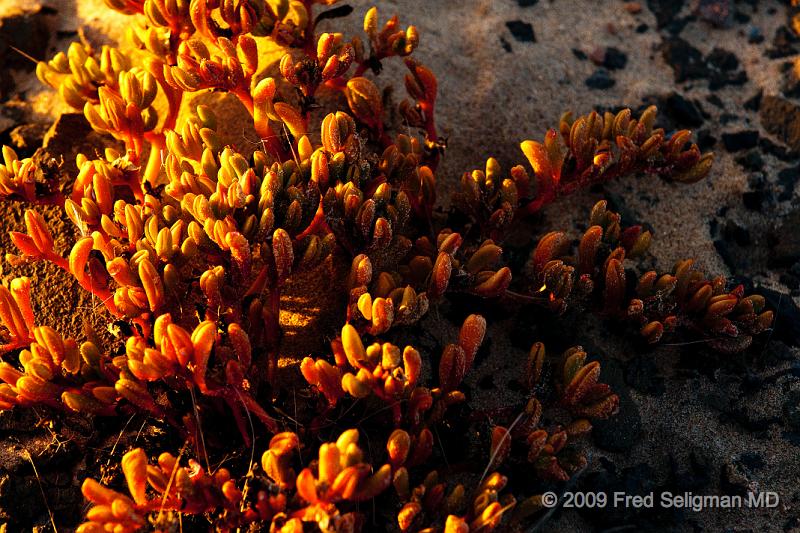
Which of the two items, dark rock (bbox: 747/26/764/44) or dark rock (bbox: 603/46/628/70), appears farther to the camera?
dark rock (bbox: 747/26/764/44)

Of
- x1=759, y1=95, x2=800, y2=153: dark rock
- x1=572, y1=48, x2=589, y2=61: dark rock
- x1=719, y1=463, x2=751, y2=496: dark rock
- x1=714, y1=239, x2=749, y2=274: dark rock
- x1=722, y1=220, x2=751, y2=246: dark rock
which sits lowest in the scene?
x1=719, y1=463, x2=751, y2=496: dark rock

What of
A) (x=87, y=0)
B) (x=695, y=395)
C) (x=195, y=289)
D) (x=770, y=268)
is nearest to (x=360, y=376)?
(x=195, y=289)

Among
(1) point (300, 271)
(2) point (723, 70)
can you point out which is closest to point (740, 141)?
(2) point (723, 70)

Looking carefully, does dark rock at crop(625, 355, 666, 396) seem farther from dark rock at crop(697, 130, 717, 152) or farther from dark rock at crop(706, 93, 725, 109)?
dark rock at crop(706, 93, 725, 109)

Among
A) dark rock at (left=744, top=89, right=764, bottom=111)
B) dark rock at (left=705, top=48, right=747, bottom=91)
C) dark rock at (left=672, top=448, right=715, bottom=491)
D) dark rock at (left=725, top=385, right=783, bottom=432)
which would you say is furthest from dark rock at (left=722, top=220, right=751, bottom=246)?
dark rock at (left=672, top=448, right=715, bottom=491)

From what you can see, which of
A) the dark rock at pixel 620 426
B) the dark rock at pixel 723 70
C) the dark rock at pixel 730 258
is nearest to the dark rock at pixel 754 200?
the dark rock at pixel 730 258

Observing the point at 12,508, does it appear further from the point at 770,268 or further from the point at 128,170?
the point at 770,268

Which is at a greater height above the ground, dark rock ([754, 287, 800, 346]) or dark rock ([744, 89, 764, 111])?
dark rock ([744, 89, 764, 111])
